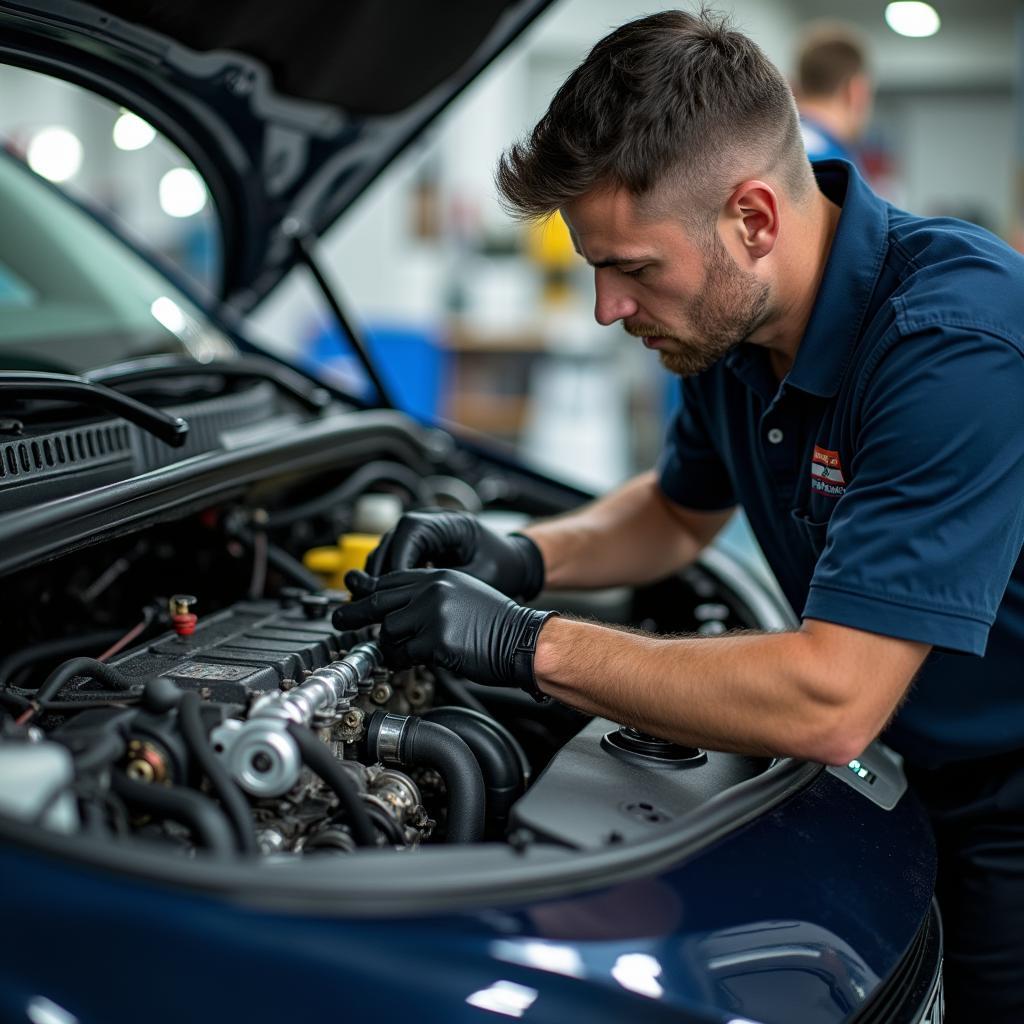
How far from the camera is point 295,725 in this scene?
3.33 ft

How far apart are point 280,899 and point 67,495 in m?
0.67

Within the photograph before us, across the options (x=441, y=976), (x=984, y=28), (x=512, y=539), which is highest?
(x=984, y=28)

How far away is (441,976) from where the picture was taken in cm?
80

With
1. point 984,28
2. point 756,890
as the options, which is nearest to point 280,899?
point 756,890

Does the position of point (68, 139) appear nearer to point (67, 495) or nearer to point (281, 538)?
point (281, 538)

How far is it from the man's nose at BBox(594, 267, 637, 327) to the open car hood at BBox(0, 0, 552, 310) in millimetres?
682

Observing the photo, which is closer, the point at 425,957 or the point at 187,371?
the point at 425,957

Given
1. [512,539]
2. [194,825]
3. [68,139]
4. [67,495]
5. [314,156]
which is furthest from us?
[68,139]

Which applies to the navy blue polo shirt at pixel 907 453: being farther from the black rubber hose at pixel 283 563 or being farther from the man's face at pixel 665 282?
the black rubber hose at pixel 283 563

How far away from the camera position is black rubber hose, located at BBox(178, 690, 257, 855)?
3.08 ft

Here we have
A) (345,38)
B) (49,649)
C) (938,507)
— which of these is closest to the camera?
(938,507)

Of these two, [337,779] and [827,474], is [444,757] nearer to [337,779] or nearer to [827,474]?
[337,779]

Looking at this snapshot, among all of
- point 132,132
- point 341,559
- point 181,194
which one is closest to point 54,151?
point 181,194

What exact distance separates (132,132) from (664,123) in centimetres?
112
